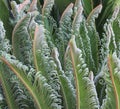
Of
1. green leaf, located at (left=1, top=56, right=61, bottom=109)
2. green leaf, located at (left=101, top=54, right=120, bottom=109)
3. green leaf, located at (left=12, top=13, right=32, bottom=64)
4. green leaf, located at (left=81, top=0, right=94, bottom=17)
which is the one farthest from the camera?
green leaf, located at (left=81, top=0, right=94, bottom=17)

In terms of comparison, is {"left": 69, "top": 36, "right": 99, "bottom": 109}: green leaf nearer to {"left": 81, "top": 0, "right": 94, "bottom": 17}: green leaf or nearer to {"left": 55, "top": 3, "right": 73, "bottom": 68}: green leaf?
{"left": 55, "top": 3, "right": 73, "bottom": 68}: green leaf

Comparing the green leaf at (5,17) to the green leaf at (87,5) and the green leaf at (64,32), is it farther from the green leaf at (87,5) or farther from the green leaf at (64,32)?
the green leaf at (87,5)

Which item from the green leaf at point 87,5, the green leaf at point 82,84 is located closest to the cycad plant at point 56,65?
the green leaf at point 82,84

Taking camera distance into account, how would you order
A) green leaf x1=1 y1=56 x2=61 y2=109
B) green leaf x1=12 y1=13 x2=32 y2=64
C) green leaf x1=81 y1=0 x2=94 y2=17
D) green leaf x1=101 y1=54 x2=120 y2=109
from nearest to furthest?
green leaf x1=101 y1=54 x2=120 y2=109, green leaf x1=1 y1=56 x2=61 y2=109, green leaf x1=12 y1=13 x2=32 y2=64, green leaf x1=81 y1=0 x2=94 y2=17

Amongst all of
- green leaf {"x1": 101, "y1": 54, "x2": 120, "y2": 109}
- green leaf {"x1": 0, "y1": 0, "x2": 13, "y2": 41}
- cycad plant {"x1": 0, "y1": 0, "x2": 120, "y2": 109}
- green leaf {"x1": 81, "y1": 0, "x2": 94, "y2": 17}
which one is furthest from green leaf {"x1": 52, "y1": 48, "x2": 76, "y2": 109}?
green leaf {"x1": 81, "y1": 0, "x2": 94, "y2": 17}

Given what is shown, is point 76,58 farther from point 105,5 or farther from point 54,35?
point 105,5

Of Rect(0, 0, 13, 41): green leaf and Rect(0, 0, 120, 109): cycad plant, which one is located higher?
Rect(0, 0, 13, 41): green leaf

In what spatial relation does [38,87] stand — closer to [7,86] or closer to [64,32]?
[7,86]

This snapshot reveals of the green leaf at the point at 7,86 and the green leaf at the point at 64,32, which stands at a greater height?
the green leaf at the point at 64,32

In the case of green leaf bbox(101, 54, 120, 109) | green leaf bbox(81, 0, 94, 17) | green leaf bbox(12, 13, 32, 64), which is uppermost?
green leaf bbox(81, 0, 94, 17)
